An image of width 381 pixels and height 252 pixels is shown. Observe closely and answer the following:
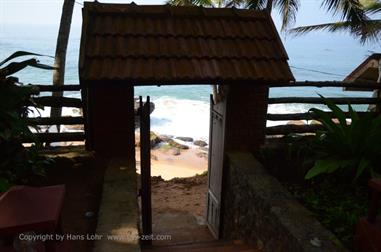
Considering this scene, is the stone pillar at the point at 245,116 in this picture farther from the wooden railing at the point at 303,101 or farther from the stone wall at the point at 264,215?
the wooden railing at the point at 303,101

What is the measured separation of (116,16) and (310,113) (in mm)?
3011

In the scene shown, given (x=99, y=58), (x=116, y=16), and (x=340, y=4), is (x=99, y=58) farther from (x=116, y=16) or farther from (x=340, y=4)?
(x=340, y=4)

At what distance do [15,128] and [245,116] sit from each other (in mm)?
2800

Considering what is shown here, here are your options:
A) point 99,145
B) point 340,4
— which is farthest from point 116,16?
point 340,4

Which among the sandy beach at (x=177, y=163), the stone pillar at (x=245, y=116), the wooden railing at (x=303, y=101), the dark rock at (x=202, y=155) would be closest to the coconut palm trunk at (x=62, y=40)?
the stone pillar at (x=245, y=116)

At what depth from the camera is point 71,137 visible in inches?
184

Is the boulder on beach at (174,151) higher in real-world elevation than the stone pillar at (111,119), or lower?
lower

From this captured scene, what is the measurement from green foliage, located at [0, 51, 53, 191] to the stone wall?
2378 millimetres

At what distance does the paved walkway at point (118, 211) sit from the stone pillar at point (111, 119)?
185mm

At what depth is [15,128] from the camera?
3.27m

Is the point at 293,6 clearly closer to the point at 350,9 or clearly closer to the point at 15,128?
the point at 350,9

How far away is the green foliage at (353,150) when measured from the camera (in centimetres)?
370

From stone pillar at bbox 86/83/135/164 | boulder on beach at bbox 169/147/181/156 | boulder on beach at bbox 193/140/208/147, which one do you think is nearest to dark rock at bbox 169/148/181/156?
boulder on beach at bbox 169/147/181/156

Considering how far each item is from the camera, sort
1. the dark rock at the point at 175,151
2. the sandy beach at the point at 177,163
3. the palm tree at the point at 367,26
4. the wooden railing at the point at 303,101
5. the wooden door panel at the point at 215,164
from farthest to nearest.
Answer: the dark rock at the point at 175,151 → the sandy beach at the point at 177,163 → the palm tree at the point at 367,26 → the wooden railing at the point at 303,101 → the wooden door panel at the point at 215,164
